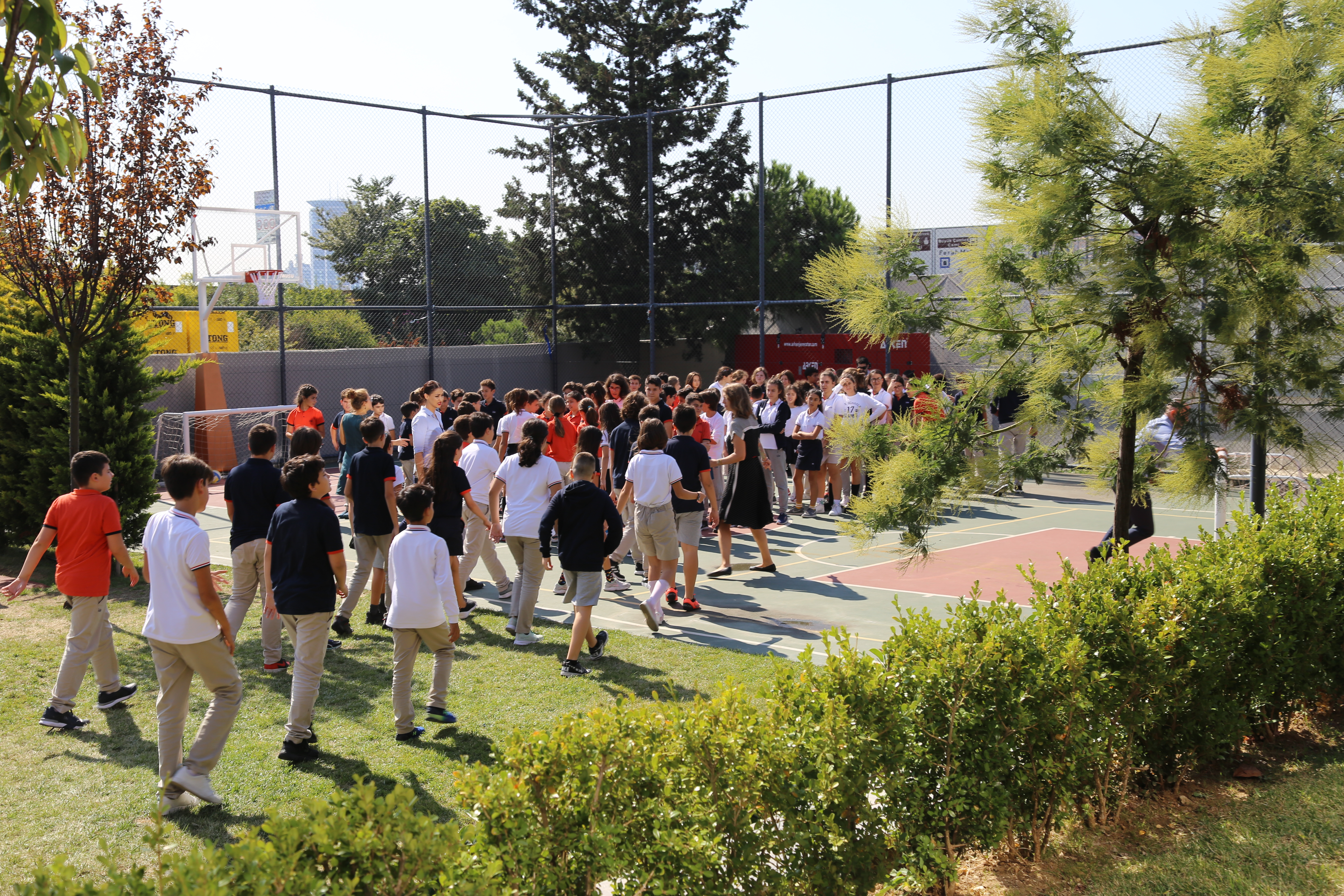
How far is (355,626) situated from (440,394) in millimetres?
3808

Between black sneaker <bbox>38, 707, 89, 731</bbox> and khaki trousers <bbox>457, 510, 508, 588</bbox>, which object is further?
khaki trousers <bbox>457, 510, 508, 588</bbox>

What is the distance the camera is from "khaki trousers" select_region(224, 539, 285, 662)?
7.46m

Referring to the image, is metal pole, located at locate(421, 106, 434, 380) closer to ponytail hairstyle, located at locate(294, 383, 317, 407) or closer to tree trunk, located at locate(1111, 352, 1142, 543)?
ponytail hairstyle, located at locate(294, 383, 317, 407)

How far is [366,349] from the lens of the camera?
2150 cm

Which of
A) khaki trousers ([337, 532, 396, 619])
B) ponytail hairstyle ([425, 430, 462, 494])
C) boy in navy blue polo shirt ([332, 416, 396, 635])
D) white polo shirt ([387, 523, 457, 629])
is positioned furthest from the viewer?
khaki trousers ([337, 532, 396, 619])

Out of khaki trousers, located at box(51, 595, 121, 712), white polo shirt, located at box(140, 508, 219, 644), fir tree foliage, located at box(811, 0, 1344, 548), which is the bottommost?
khaki trousers, located at box(51, 595, 121, 712)

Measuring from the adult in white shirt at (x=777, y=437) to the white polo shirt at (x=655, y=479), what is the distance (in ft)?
15.6

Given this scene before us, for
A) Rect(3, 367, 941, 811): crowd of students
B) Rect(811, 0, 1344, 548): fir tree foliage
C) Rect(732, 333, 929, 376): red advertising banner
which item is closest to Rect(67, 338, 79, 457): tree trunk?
Rect(3, 367, 941, 811): crowd of students

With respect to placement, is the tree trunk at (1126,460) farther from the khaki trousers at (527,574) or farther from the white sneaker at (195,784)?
the white sneaker at (195,784)

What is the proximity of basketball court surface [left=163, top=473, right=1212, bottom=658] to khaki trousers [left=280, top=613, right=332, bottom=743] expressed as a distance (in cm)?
277

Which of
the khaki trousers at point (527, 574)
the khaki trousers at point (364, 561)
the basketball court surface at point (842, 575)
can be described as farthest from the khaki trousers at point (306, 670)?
the basketball court surface at point (842, 575)

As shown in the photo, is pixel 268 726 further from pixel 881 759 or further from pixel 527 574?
pixel 881 759

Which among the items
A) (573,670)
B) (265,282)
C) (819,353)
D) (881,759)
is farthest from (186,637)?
(819,353)

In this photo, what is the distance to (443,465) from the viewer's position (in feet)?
26.3
